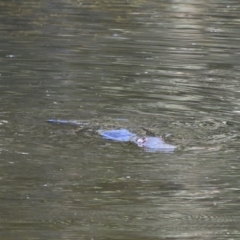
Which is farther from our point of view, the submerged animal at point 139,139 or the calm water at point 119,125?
the submerged animal at point 139,139

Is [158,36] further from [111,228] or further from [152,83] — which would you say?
[111,228]

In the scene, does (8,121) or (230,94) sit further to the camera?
(230,94)

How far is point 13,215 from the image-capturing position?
5.09 meters

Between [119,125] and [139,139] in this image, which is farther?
[119,125]

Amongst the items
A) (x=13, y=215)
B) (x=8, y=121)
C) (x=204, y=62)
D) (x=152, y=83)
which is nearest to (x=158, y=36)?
(x=204, y=62)

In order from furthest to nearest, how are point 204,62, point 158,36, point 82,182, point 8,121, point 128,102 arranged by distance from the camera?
point 158,36, point 204,62, point 128,102, point 8,121, point 82,182

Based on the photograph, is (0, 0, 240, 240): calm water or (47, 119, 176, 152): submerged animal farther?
(47, 119, 176, 152): submerged animal

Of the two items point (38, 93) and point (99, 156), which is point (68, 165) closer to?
point (99, 156)

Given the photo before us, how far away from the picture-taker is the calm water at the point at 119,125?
5.11m

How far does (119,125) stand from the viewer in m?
6.86

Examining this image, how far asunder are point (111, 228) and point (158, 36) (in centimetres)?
622

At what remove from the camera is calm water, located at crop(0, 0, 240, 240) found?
16.8ft

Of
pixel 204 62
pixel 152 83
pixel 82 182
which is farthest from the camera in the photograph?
pixel 204 62

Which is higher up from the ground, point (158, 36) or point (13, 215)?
point (13, 215)
